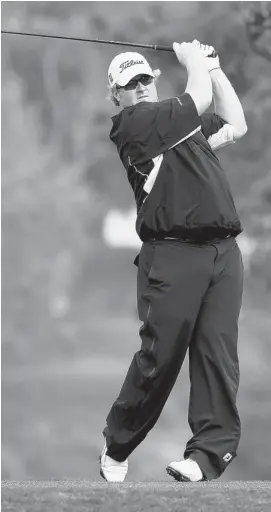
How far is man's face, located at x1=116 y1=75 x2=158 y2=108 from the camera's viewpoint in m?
4.18

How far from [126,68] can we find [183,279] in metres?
0.89

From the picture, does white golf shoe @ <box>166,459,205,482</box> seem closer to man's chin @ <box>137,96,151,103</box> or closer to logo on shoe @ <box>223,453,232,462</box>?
logo on shoe @ <box>223,453,232,462</box>

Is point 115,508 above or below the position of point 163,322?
below

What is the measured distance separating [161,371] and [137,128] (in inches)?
37.2

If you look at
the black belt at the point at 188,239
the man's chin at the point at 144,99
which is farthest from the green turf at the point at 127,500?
the man's chin at the point at 144,99

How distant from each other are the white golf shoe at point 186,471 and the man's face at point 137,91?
1446mm

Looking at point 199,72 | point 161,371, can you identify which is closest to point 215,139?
point 199,72

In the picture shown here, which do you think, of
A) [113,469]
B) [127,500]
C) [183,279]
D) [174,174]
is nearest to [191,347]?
[183,279]

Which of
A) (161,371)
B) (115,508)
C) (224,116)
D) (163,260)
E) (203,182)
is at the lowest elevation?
(115,508)

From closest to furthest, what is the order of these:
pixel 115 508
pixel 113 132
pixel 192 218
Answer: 1. pixel 115 508
2. pixel 192 218
3. pixel 113 132

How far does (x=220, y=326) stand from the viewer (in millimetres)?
4023

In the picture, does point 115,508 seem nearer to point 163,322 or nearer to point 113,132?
point 163,322

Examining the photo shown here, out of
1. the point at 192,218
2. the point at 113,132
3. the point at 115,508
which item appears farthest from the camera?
the point at 113,132

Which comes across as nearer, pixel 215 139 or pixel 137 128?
pixel 137 128
